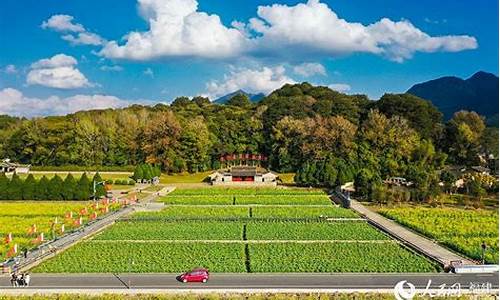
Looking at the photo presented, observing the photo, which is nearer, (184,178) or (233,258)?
(233,258)

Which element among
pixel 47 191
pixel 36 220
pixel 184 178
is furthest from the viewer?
pixel 184 178

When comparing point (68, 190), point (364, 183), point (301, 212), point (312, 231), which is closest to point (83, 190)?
point (68, 190)

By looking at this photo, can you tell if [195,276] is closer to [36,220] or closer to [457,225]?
[36,220]

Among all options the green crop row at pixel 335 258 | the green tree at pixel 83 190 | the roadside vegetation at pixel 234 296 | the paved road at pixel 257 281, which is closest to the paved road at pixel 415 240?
the green crop row at pixel 335 258

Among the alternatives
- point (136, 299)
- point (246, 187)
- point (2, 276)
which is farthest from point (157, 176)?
point (136, 299)

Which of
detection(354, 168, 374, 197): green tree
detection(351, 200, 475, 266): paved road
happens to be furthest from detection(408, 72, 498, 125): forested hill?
detection(351, 200, 475, 266): paved road

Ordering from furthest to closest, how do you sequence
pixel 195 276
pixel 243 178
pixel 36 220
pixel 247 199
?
1. pixel 243 178
2. pixel 247 199
3. pixel 36 220
4. pixel 195 276
